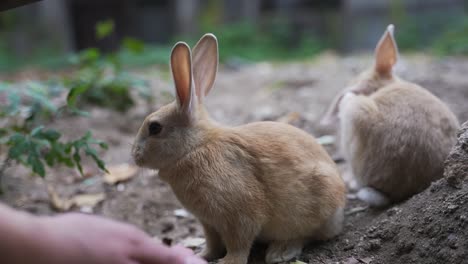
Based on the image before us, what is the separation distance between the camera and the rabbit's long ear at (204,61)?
112 inches

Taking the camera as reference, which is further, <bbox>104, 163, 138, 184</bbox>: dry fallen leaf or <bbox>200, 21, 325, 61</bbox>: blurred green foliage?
<bbox>200, 21, 325, 61</bbox>: blurred green foliage

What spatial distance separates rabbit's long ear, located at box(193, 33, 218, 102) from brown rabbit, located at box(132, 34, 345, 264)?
223 mm

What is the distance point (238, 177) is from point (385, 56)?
185 centimetres

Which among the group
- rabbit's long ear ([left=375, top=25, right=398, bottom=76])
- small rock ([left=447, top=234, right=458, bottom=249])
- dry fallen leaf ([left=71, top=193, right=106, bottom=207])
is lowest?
dry fallen leaf ([left=71, top=193, right=106, bottom=207])

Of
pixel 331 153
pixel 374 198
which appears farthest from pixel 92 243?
pixel 331 153

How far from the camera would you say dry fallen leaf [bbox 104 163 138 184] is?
177 inches

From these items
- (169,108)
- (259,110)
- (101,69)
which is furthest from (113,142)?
(169,108)

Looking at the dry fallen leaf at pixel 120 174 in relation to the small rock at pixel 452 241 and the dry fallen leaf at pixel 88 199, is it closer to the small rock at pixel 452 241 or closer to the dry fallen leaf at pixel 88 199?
the dry fallen leaf at pixel 88 199

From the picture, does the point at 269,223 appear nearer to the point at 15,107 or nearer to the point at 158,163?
the point at 158,163

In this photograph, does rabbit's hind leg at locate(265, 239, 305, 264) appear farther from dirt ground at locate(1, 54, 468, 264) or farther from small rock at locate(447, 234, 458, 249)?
small rock at locate(447, 234, 458, 249)

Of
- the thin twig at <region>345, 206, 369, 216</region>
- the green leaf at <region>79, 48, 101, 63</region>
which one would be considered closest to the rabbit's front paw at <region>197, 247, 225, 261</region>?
the thin twig at <region>345, 206, 369, 216</region>

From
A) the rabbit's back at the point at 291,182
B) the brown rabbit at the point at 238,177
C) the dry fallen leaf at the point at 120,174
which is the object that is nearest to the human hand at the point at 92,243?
the brown rabbit at the point at 238,177

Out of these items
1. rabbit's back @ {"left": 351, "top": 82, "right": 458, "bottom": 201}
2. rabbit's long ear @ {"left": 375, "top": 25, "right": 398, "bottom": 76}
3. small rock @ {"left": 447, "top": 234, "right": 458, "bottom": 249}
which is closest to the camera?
small rock @ {"left": 447, "top": 234, "right": 458, "bottom": 249}

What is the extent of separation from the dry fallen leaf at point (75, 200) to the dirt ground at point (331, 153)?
6 cm
